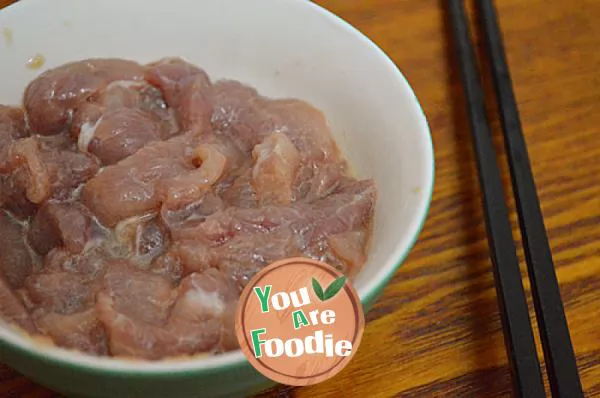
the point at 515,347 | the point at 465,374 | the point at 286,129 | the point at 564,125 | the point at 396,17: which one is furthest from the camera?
the point at 396,17

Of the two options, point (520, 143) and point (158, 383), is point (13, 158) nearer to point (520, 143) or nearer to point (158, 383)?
point (158, 383)

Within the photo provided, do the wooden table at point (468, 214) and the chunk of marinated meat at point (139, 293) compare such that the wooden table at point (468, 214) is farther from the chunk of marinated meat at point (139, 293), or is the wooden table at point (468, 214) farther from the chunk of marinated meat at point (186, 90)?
the chunk of marinated meat at point (186, 90)

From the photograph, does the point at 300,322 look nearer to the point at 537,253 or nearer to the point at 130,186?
the point at 130,186

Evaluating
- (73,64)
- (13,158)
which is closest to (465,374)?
(13,158)

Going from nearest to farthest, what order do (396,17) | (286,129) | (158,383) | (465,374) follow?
(158,383), (465,374), (286,129), (396,17)

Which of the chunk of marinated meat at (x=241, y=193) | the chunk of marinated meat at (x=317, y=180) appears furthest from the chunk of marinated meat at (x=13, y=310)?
the chunk of marinated meat at (x=317, y=180)

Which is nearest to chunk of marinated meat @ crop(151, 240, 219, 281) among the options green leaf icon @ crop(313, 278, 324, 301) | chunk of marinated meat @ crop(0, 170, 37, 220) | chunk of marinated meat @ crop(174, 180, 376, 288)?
chunk of marinated meat @ crop(174, 180, 376, 288)

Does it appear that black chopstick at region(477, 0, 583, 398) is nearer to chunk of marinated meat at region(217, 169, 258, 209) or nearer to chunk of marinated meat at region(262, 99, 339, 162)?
chunk of marinated meat at region(262, 99, 339, 162)
